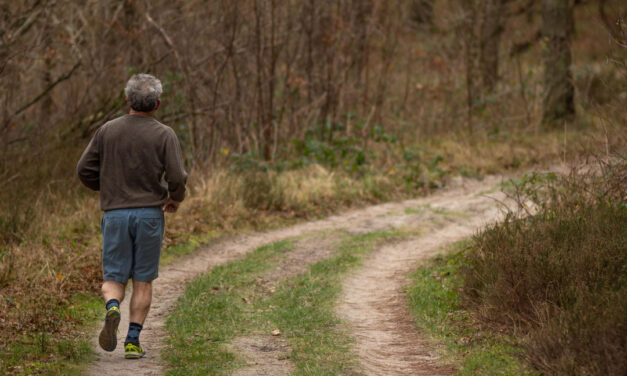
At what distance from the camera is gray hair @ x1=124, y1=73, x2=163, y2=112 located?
5.51 metres

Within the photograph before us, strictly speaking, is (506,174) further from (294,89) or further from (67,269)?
(67,269)

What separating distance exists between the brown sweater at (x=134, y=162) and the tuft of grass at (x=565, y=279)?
2.95 metres

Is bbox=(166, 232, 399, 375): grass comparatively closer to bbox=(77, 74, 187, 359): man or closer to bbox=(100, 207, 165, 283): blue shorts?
bbox=(77, 74, 187, 359): man

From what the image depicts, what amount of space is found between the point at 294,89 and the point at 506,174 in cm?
526

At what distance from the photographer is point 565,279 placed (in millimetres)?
6074

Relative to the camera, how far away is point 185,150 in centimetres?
1455

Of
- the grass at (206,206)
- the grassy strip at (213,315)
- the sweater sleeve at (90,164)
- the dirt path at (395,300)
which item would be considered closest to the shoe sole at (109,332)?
the grassy strip at (213,315)

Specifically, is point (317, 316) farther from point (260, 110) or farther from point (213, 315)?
point (260, 110)

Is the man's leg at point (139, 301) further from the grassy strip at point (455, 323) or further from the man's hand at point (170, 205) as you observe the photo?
the grassy strip at point (455, 323)

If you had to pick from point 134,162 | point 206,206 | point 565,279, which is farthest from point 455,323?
point 206,206

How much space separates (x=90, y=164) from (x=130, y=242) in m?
0.70

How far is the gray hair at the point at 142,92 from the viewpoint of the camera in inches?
217

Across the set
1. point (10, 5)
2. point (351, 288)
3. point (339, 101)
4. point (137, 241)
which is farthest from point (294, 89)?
point (137, 241)

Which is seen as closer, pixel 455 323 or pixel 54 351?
pixel 54 351
